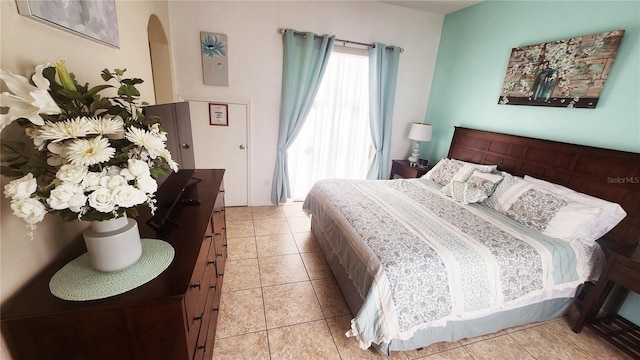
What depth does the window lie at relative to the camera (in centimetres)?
348

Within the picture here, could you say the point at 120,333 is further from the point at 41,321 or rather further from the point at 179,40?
the point at 179,40

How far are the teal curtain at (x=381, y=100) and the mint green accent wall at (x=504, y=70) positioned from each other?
2.28 ft

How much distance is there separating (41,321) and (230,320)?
3.85ft

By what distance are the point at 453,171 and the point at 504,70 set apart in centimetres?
123

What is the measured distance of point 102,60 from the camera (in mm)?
1324

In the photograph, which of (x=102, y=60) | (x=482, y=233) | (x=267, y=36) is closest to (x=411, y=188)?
(x=482, y=233)

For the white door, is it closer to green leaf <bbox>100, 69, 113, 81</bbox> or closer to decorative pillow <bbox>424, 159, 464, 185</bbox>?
green leaf <bbox>100, 69, 113, 81</bbox>

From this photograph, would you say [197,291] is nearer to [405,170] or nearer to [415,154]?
[405,170]

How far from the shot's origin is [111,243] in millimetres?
881

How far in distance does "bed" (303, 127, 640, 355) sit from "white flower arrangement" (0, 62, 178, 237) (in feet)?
4.22

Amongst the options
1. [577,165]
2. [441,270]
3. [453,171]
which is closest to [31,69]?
[441,270]

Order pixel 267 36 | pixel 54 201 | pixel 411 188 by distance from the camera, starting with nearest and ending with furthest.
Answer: pixel 54 201, pixel 411 188, pixel 267 36

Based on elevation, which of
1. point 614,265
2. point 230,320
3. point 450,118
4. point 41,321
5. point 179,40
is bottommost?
point 230,320

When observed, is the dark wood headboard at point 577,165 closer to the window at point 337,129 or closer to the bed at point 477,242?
the bed at point 477,242
